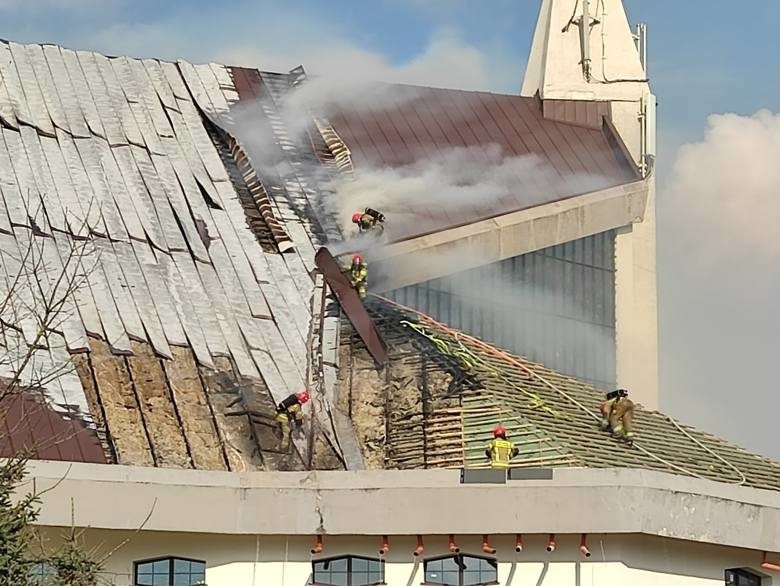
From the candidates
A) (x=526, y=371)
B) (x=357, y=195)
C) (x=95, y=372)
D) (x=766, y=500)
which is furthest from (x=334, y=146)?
(x=766, y=500)

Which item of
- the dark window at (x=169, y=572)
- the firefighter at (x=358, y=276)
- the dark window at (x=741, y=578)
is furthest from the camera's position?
the firefighter at (x=358, y=276)

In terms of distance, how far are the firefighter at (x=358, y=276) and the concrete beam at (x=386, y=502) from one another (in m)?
7.20

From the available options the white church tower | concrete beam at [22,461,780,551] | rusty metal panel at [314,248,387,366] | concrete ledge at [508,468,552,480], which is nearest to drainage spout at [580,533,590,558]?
concrete beam at [22,461,780,551]

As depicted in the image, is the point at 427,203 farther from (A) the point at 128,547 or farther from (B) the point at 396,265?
(A) the point at 128,547

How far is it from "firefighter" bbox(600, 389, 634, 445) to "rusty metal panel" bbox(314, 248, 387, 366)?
3.59 meters

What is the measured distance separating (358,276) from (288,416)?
4.61 meters

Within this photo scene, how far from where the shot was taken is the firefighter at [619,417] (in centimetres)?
2345

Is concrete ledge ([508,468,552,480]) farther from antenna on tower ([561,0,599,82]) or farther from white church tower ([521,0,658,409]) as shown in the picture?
antenna on tower ([561,0,599,82])

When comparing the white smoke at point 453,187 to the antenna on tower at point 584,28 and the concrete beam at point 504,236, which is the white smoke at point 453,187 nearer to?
the concrete beam at point 504,236

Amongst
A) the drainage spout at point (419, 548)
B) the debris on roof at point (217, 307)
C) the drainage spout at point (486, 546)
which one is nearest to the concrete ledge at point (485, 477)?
the drainage spout at point (486, 546)

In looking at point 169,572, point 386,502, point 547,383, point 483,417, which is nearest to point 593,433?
point 483,417

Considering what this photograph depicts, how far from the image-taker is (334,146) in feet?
105

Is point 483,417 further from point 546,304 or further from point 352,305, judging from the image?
point 546,304

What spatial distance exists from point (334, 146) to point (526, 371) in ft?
26.2
